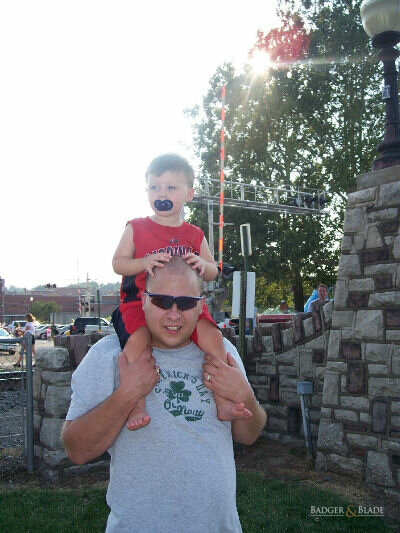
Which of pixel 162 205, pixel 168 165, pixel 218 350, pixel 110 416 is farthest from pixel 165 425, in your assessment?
pixel 168 165

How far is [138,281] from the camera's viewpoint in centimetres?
261

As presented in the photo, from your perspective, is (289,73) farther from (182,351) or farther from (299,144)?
(182,351)

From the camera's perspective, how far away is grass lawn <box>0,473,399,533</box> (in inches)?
176

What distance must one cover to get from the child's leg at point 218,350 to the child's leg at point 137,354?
247 millimetres

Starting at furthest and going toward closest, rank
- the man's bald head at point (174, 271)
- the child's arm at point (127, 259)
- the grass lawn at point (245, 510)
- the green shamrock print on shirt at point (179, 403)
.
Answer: the grass lawn at point (245, 510)
the child's arm at point (127, 259)
the man's bald head at point (174, 271)
the green shamrock print on shirt at point (179, 403)

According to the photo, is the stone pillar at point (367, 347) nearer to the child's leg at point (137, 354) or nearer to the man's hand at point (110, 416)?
the child's leg at point (137, 354)

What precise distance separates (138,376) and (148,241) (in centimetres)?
97

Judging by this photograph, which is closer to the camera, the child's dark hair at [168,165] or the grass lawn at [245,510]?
the child's dark hair at [168,165]

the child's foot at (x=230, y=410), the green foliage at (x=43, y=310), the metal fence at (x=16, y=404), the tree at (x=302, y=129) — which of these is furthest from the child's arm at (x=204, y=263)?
the green foliage at (x=43, y=310)

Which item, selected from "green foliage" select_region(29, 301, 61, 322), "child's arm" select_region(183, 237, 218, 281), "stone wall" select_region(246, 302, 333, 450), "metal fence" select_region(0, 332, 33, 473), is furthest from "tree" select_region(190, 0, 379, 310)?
"green foliage" select_region(29, 301, 61, 322)

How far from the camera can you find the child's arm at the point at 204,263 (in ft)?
7.29

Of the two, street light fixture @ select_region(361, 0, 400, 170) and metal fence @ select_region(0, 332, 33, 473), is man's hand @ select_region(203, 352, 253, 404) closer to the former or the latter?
metal fence @ select_region(0, 332, 33, 473)

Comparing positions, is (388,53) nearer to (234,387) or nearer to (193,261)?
(193,261)

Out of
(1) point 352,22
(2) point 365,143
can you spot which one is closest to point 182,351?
(2) point 365,143
